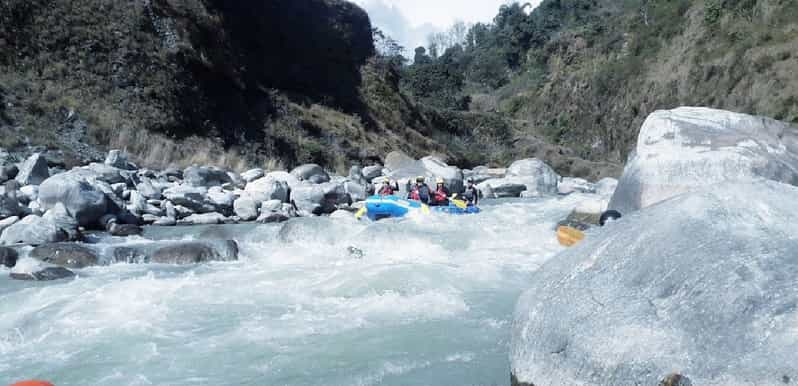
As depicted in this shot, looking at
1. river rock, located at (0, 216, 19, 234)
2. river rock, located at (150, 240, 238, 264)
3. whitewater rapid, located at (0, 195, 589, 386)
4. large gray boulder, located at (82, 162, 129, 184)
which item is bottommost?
whitewater rapid, located at (0, 195, 589, 386)

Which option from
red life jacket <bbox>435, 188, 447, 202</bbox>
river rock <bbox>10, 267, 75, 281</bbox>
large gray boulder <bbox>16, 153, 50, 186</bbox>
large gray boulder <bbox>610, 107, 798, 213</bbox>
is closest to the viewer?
river rock <bbox>10, 267, 75, 281</bbox>

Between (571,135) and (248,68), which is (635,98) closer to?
(571,135)

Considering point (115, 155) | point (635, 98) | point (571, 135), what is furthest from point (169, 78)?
point (571, 135)

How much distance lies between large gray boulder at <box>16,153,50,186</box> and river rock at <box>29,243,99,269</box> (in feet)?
12.1

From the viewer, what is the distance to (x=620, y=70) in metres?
34.5

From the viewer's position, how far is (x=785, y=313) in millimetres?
2596

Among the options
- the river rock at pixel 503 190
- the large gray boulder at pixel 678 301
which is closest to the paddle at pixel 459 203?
the river rock at pixel 503 190

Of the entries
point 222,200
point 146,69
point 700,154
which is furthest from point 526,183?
point 146,69

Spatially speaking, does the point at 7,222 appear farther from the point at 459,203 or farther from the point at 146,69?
the point at 146,69

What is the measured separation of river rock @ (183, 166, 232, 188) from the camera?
45.2 ft

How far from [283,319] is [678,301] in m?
3.48

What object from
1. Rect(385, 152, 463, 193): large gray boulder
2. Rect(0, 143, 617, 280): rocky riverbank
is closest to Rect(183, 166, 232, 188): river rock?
Rect(0, 143, 617, 280): rocky riverbank

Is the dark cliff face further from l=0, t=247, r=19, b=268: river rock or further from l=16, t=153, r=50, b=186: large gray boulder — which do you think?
l=0, t=247, r=19, b=268: river rock

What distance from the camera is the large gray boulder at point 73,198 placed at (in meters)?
9.82
